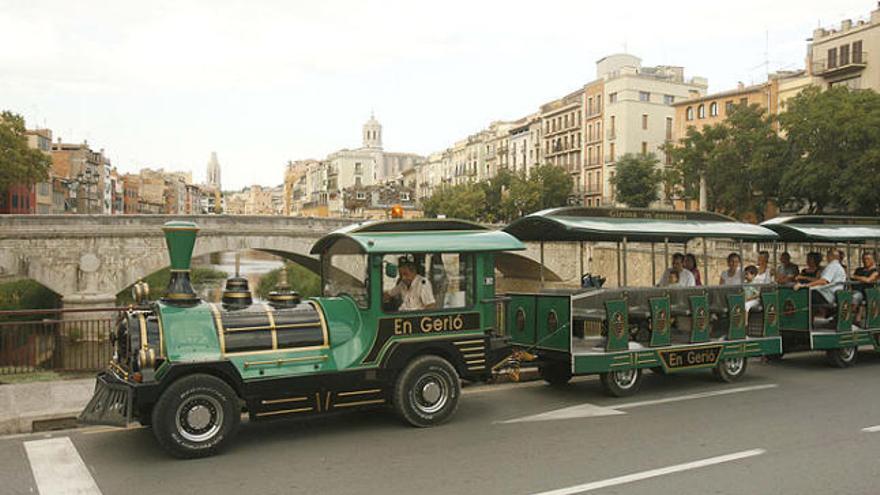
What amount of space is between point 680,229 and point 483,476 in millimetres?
5874

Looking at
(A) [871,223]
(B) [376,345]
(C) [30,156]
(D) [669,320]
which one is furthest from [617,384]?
(C) [30,156]

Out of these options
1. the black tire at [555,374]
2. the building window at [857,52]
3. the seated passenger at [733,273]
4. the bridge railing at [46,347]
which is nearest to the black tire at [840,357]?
the seated passenger at [733,273]

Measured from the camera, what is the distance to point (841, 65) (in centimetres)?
4638

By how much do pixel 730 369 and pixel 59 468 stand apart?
919cm

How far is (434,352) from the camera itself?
28.1 feet

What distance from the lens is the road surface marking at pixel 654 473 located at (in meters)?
6.10

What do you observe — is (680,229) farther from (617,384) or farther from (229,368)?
(229,368)

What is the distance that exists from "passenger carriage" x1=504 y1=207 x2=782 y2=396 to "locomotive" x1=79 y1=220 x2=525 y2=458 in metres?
1.26

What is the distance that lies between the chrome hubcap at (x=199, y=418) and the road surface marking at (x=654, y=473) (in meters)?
3.22

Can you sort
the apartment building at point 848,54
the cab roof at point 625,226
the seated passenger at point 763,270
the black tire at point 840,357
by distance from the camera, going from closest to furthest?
the cab roof at point 625,226
the black tire at point 840,357
the seated passenger at point 763,270
the apartment building at point 848,54

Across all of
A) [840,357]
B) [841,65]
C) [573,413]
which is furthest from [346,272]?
[841,65]

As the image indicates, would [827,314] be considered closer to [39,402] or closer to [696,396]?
[696,396]

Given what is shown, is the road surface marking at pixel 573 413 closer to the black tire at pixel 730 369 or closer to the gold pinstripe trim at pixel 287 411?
the gold pinstripe trim at pixel 287 411

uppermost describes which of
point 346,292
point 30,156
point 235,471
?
point 30,156
